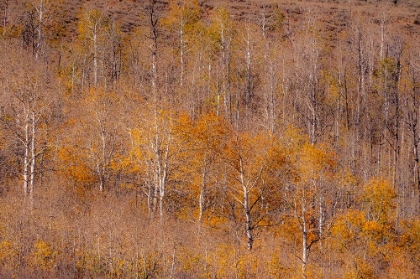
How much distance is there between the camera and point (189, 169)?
24.2 metres

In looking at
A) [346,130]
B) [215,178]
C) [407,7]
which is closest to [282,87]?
[346,130]

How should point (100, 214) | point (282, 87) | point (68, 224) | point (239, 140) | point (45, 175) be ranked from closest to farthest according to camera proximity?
point (68, 224) → point (100, 214) → point (239, 140) → point (45, 175) → point (282, 87)

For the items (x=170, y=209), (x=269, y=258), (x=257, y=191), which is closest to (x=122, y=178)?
(x=170, y=209)

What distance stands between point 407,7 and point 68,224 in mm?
82721

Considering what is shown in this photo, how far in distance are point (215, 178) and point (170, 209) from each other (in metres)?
3.62

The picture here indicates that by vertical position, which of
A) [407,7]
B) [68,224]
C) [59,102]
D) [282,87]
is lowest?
[68,224]

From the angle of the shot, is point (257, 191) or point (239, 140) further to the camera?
point (257, 191)

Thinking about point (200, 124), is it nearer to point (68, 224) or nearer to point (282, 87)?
point (68, 224)

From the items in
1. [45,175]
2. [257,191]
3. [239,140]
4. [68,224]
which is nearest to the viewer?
[68,224]

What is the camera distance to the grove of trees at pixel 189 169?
15.7m

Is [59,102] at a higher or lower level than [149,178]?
higher

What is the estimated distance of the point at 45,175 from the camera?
2553 centimetres

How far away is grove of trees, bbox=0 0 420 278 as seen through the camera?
15.7 metres

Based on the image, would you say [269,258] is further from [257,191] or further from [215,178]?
[257,191]
